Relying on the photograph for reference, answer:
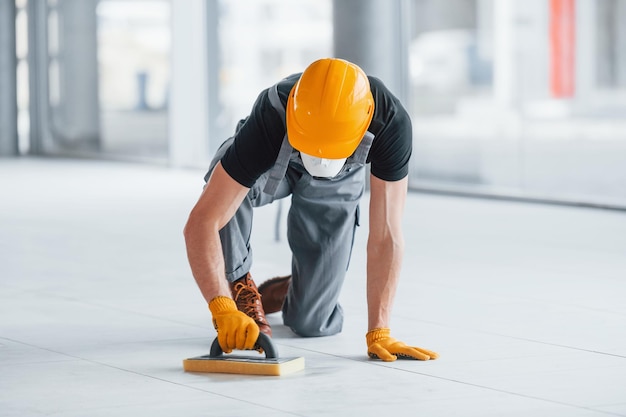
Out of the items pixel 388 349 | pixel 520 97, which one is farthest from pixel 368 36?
pixel 388 349

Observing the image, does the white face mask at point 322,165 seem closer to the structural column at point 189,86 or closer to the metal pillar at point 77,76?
the structural column at point 189,86

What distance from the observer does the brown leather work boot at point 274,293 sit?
13.5 feet

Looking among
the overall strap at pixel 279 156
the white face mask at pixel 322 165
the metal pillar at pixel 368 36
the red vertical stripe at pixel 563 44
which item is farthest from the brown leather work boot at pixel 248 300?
the red vertical stripe at pixel 563 44

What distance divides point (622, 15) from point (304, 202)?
556 cm

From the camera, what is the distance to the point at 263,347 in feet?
10.7

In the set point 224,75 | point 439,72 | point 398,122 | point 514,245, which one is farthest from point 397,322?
point 224,75

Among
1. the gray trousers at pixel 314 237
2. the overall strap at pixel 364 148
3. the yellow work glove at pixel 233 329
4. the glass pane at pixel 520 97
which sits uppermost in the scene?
the glass pane at pixel 520 97

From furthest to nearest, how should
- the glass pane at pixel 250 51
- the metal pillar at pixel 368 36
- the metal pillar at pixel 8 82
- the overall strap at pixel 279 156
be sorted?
the metal pillar at pixel 8 82 < the glass pane at pixel 250 51 < the metal pillar at pixel 368 36 < the overall strap at pixel 279 156

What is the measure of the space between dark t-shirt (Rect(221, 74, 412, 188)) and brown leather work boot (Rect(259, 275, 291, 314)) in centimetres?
96

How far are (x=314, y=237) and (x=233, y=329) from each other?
2.32 feet

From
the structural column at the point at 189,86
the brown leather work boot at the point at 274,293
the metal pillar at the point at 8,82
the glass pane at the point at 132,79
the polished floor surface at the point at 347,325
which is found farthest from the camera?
the metal pillar at the point at 8,82

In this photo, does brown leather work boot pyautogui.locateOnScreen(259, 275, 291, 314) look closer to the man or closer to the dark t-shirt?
the man

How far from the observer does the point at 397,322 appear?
A: 4035 mm

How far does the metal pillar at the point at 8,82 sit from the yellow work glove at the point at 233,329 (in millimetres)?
10553
